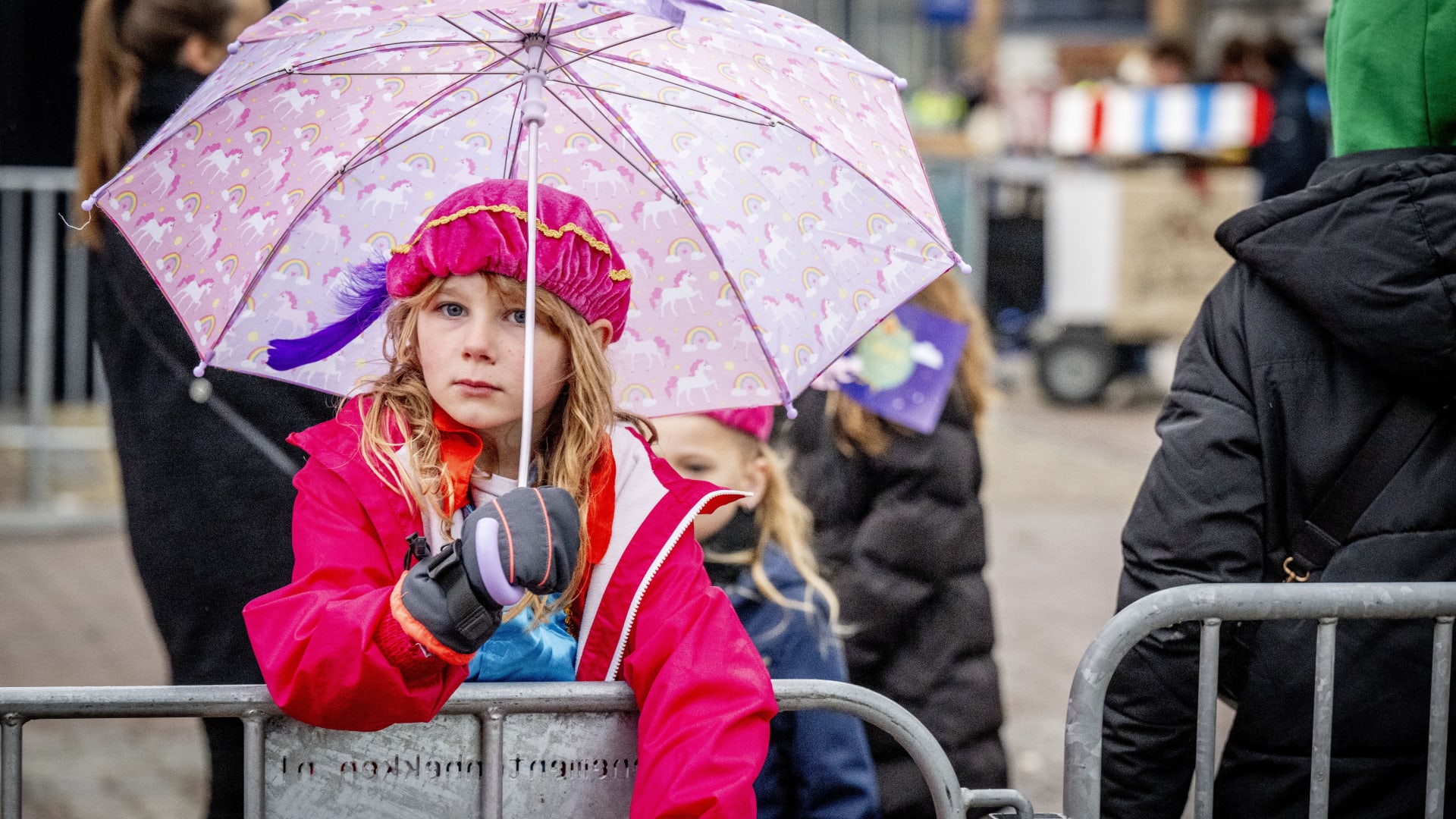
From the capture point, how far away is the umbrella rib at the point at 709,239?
2.33 m

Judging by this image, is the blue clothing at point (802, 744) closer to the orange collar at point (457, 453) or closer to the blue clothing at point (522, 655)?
the blue clothing at point (522, 655)

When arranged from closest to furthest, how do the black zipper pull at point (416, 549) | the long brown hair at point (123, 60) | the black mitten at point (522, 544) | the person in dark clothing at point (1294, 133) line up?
1. the black mitten at point (522, 544)
2. the black zipper pull at point (416, 549)
3. the long brown hair at point (123, 60)
4. the person in dark clothing at point (1294, 133)

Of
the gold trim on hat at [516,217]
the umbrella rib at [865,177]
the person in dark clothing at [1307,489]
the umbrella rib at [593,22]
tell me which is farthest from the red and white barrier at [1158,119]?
the gold trim on hat at [516,217]

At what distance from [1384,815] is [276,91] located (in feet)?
6.70

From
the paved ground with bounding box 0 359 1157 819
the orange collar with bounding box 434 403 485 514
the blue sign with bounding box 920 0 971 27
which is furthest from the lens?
the blue sign with bounding box 920 0 971 27

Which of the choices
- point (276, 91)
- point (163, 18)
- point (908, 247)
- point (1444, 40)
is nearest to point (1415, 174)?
point (1444, 40)

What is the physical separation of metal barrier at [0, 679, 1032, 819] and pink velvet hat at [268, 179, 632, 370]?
21.0 inches

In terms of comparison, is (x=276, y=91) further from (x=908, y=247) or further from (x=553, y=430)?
(x=908, y=247)

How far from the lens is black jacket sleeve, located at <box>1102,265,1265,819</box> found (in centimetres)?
243

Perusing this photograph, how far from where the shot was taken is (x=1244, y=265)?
2525 millimetres

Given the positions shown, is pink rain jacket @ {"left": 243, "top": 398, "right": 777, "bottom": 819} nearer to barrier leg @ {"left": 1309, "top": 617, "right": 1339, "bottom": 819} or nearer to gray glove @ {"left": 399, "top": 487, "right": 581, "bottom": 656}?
gray glove @ {"left": 399, "top": 487, "right": 581, "bottom": 656}

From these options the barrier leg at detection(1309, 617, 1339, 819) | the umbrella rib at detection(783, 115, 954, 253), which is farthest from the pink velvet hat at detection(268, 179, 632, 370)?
the barrier leg at detection(1309, 617, 1339, 819)

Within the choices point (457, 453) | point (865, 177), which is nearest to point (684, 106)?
point (865, 177)

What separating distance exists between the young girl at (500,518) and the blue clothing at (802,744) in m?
0.81
